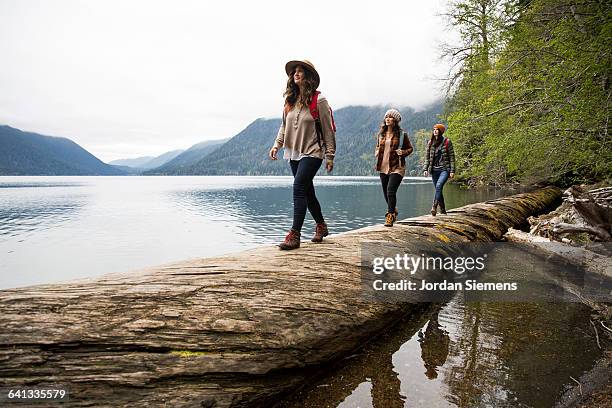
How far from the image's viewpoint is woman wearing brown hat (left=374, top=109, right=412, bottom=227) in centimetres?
695

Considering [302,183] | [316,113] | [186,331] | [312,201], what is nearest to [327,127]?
[316,113]

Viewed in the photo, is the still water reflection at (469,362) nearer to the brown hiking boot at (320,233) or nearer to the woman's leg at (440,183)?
the brown hiking boot at (320,233)

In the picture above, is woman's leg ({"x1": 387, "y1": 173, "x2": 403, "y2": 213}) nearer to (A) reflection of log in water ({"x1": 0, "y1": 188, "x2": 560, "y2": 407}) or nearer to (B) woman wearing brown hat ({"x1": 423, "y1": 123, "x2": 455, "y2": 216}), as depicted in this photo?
(B) woman wearing brown hat ({"x1": 423, "y1": 123, "x2": 455, "y2": 216})

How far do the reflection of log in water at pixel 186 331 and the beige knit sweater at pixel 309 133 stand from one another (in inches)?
62.3

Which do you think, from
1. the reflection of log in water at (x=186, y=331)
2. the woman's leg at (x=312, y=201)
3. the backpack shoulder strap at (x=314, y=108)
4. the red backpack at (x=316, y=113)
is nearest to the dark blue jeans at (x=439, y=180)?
the woman's leg at (x=312, y=201)

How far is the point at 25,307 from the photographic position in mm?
2723

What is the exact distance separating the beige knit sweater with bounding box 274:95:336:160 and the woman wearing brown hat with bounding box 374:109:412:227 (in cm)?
236

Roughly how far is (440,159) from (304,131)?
5.83 metres

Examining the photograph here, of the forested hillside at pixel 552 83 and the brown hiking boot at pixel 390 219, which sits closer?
the brown hiking boot at pixel 390 219

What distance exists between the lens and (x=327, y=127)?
16.0ft

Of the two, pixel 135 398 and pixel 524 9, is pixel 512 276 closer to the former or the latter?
pixel 135 398

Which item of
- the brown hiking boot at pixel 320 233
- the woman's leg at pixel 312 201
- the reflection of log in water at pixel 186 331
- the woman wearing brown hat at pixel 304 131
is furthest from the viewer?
the brown hiking boot at pixel 320 233

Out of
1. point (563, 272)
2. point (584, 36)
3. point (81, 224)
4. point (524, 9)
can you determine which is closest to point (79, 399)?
point (563, 272)

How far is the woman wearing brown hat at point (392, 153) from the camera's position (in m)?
6.95
